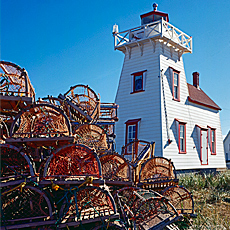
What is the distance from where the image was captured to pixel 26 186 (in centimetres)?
430

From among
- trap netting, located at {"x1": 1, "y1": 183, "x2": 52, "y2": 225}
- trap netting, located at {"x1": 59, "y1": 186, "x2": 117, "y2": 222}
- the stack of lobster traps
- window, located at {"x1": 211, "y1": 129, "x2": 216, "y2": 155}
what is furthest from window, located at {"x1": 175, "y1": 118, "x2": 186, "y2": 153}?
trap netting, located at {"x1": 1, "y1": 183, "x2": 52, "y2": 225}

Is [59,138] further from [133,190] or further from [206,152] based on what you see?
[206,152]

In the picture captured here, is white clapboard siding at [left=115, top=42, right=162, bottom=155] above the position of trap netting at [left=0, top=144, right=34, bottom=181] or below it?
above

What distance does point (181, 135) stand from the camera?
1545cm

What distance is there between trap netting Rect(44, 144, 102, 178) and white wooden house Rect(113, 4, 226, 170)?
8.42 m

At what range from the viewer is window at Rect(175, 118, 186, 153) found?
590 inches

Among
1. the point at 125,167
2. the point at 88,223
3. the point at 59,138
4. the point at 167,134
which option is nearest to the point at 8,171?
the point at 59,138

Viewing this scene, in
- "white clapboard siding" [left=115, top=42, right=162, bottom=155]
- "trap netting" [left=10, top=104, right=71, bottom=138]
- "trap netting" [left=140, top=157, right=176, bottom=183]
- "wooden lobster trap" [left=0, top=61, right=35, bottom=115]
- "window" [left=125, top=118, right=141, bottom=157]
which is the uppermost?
"white clapboard siding" [left=115, top=42, right=162, bottom=155]

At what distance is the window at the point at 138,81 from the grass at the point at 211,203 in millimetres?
6045

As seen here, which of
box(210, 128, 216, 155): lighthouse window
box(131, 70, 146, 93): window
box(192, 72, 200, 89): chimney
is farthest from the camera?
box(192, 72, 200, 89): chimney

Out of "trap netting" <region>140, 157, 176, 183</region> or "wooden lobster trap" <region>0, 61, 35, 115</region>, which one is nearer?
"wooden lobster trap" <region>0, 61, 35, 115</region>

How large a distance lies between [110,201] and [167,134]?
9862mm

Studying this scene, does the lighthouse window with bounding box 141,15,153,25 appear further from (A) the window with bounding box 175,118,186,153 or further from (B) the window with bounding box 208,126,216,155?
(B) the window with bounding box 208,126,216,155

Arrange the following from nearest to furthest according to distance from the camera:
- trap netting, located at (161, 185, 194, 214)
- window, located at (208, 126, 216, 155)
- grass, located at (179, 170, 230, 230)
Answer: grass, located at (179, 170, 230, 230) < trap netting, located at (161, 185, 194, 214) < window, located at (208, 126, 216, 155)
